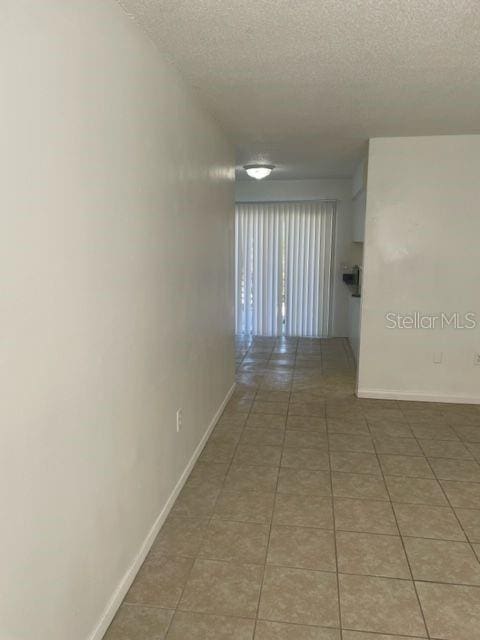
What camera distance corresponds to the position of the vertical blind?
7.23 meters

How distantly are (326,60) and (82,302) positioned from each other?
67.8 inches

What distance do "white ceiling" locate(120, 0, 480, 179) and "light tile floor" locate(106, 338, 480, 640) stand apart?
2373 millimetres

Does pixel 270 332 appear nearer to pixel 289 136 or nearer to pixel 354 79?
pixel 289 136

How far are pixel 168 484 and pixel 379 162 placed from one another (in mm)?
3287

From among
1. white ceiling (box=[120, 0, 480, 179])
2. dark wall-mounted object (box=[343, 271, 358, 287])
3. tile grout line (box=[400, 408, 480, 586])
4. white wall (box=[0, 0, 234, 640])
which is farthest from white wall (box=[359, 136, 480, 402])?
white wall (box=[0, 0, 234, 640])

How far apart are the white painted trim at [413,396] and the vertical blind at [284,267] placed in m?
2.79

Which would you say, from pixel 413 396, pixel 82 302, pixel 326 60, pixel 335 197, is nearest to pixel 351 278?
pixel 335 197

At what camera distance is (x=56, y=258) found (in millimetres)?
1410

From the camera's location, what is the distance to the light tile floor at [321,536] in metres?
1.92

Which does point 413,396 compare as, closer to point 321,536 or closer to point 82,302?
point 321,536

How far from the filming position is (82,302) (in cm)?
159

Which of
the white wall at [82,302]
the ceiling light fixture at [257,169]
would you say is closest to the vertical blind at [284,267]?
the ceiling light fixture at [257,169]

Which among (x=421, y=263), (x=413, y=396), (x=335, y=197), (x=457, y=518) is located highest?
(x=335, y=197)

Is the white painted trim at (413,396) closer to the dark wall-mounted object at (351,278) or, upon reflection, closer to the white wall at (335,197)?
the dark wall-mounted object at (351,278)
